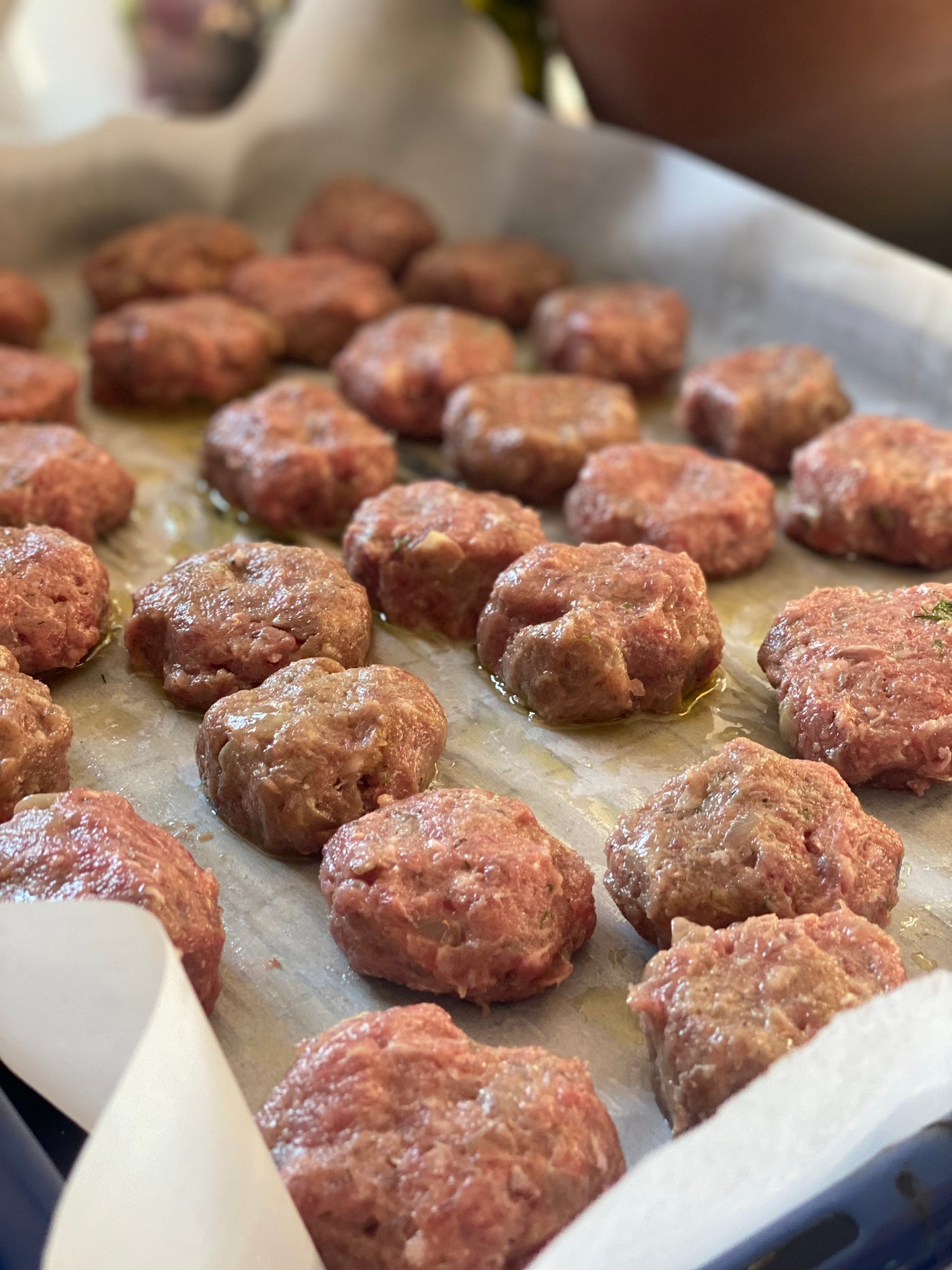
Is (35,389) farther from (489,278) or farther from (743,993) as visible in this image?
(743,993)

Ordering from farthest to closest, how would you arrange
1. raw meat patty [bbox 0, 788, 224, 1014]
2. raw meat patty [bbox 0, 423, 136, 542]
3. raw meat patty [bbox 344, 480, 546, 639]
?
raw meat patty [bbox 0, 423, 136, 542] < raw meat patty [bbox 344, 480, 546, 639] < raw meat patty [bbox 0, 788, 224, 1014]

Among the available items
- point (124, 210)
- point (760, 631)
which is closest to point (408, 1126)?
point (760, 631)

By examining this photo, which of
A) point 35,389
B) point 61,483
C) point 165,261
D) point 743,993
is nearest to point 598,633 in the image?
point 743,993

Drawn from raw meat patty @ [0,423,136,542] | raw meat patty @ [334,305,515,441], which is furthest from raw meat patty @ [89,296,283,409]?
raw meat patty @ [0,423,136,542]

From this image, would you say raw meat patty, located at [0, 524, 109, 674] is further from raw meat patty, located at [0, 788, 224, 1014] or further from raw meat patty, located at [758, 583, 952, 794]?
raw meat patty, located at [758, 583, 952, 794]

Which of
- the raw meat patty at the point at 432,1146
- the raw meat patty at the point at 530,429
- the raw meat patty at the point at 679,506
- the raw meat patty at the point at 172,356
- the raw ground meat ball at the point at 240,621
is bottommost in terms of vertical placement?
the raw meat patty at the point at 679,506

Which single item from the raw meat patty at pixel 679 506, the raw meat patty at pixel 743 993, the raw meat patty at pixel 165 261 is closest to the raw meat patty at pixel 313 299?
the raw meat patty at pixel 165 261

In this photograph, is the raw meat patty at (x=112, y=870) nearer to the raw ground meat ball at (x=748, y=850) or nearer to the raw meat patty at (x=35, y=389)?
the raw ground meat ball at (x=748, y=850)
